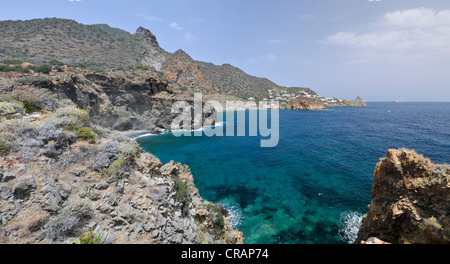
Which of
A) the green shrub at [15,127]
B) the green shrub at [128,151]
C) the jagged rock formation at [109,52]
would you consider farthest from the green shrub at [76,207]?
the jagged rock formation at [109,52]

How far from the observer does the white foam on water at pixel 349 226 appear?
966 cm

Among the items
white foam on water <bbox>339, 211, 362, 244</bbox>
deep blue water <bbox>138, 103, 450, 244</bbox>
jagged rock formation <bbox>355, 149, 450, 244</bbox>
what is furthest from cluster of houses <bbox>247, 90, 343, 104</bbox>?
jagged rock formation <bbox>355, 149, 450, 244</bbox>

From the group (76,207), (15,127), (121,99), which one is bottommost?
(76,207)

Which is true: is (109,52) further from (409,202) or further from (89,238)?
(409,202)

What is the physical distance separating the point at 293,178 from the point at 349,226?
6351mm

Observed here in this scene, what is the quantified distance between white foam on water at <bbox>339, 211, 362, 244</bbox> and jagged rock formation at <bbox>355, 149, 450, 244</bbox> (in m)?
1.30

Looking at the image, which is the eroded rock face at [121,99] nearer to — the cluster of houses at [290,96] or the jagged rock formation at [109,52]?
the jagged rock formation at [109,52]

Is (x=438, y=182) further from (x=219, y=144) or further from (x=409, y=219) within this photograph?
(x=219, y=144)

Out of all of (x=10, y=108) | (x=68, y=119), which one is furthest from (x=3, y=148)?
(x=10, y=108)

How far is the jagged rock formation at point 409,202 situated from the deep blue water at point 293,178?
3119 mm

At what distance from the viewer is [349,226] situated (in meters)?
10.3

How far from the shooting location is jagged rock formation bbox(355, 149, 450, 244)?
571 cm

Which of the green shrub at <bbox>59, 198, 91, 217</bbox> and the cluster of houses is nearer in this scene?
the green shrub at <bbox>59, 198, 91, 217</bbox>

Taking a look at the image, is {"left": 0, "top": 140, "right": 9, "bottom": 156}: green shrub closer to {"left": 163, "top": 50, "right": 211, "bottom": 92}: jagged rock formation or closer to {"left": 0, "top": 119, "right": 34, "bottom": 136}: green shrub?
{"left": 0, "top": 119, "right": 34, "bottom": 136}: green shrub
